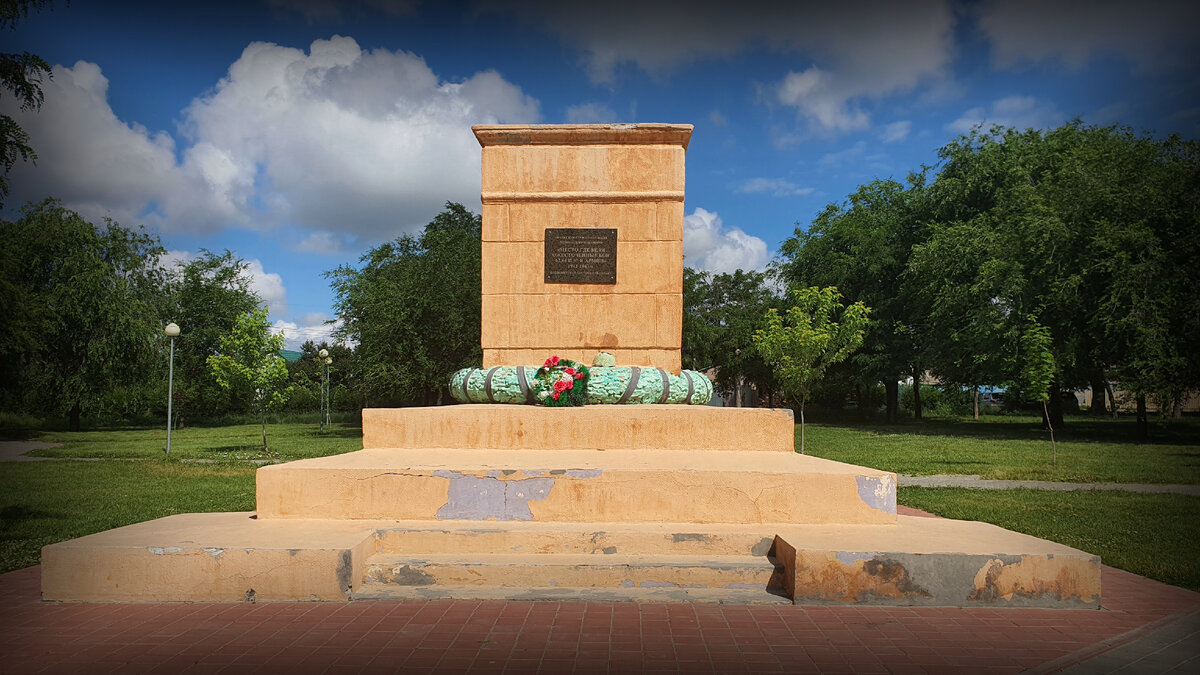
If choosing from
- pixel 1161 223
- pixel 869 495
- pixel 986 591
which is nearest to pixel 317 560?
pixel 869 495

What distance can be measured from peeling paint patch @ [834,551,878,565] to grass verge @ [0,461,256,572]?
23.5 feet

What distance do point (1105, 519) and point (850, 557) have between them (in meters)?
6.73

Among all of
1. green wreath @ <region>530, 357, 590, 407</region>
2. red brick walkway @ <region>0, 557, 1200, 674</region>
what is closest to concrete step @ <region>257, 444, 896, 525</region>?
red brick walkway @ <region>0, 557, 1200, 674</region>

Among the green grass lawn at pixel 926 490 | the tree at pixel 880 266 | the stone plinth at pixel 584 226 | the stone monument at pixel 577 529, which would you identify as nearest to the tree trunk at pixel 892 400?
the tree at pixel 880 266

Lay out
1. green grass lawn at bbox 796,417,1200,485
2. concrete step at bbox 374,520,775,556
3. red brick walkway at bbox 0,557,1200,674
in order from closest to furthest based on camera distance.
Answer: red brick walkway at bbox 0,557,1200,674 < concrete step at bbox 374,520,775,556 < green grass lawn at bbox 796,417,1200,485

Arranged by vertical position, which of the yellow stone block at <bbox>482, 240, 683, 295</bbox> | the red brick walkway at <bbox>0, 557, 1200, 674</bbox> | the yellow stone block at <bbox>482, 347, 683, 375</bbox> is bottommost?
the red brick walkway at <bbox>0, 557, 1200, 674</bbox>

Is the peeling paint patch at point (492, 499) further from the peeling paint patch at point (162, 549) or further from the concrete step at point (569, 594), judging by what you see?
the peeling paint patch at point (162, 549)

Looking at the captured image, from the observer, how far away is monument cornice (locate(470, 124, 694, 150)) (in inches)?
370

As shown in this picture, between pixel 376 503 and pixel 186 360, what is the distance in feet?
126

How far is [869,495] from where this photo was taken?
238 inches

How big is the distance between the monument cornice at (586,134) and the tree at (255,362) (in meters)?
16.5

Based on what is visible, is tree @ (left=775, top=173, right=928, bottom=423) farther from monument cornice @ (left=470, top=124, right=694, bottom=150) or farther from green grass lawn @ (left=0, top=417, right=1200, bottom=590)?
monument cornice @ (left=470, top=124, right=694, bottom=150)

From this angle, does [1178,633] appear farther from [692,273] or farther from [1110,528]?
[692,273]

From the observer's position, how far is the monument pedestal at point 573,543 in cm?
514
